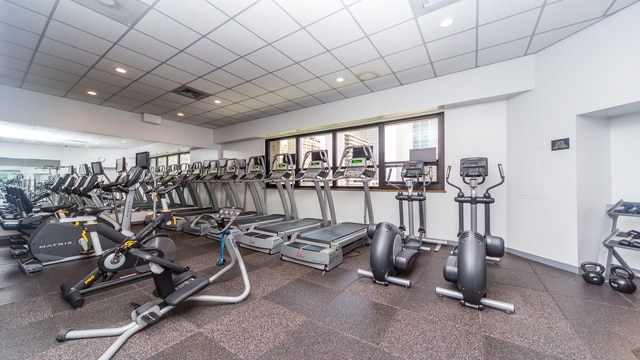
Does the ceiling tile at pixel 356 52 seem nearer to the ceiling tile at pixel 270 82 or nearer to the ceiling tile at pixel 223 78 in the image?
the ceiling tile at pixel 270 82

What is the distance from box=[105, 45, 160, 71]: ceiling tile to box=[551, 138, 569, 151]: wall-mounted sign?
6.16 meters

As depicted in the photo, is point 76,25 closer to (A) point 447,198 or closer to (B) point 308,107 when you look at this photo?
(B) point 308,107

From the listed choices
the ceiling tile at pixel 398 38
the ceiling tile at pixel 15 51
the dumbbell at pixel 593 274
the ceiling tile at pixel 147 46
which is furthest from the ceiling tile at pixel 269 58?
the dumbbell at pixel 593 274

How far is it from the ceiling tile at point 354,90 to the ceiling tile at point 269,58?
148 centimetres

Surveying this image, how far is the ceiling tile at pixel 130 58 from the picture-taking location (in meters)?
3.49

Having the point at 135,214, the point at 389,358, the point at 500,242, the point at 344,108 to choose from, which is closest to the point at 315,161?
the point at 344,108

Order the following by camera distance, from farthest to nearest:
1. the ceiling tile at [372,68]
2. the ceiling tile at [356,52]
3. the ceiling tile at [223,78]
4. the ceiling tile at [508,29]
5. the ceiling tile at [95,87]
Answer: the ceiling tile at [95,87]
the ceiling tile at [223,78]
the ceiling tile at [372,68]
the ceiling tile at [356,52]
the ceiling tile at [508,29]

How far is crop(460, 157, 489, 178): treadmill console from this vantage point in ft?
11.9

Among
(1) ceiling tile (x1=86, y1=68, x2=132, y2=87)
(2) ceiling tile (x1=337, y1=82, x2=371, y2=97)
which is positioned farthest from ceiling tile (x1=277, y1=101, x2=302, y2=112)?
(1) ceiling tile (x1=86, y1=68, x2=132, y2=87)

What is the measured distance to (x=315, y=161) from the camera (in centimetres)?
501

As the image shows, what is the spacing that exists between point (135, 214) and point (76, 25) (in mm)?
5030

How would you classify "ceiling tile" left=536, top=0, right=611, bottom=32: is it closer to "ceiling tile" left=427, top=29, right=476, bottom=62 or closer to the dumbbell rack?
"ceiling tile" left=427, top=29, right=476, bottom=62

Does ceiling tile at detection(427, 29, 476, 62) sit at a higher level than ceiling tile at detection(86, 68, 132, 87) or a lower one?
lower

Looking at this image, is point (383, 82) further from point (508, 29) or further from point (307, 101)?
point (508, 29)
